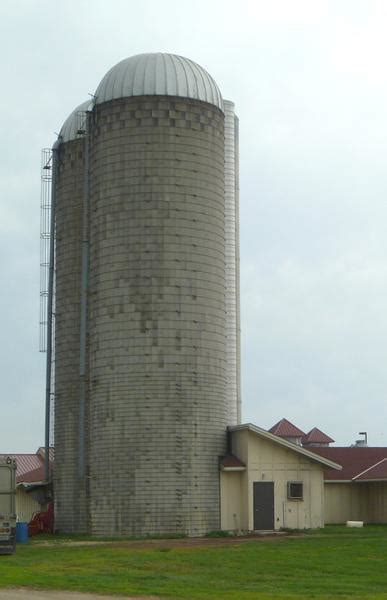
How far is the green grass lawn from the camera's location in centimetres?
2494

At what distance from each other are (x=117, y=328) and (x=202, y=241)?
18.9 feet

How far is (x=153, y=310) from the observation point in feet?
159

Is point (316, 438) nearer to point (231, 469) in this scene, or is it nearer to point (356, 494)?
point (356, 494)

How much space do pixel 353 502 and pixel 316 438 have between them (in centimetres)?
2859

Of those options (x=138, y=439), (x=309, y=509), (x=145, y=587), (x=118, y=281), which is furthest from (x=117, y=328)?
(x=145, y=587)

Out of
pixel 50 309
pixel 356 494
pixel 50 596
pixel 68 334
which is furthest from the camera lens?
pixel 356 494

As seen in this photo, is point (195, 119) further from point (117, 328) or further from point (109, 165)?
point (117, 328)

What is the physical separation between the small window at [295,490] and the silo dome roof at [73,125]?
21.4m

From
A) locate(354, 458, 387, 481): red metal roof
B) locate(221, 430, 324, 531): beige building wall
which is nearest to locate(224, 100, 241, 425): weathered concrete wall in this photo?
locate(354, 458, 387, 481): red metal roof

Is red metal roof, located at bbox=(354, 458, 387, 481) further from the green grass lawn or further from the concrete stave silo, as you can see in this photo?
the green grass lawn

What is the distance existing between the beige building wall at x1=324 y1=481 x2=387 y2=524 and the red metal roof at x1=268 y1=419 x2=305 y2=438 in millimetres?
19825

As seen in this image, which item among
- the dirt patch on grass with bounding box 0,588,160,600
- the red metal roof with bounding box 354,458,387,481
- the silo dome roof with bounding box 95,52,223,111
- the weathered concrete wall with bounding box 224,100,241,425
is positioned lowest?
the dirt patch on grass with bounding box 0,588,160,600

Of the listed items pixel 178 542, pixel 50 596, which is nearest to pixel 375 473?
pixel 178 542

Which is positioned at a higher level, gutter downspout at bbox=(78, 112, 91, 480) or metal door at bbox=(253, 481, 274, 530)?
gutter downspout at bbox=(78, 112, 91, 480)
